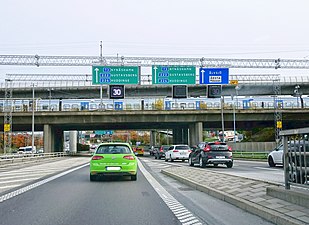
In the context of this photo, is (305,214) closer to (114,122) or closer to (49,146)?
(114,122)

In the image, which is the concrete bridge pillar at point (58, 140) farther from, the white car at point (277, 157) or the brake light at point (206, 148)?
the white car at point (277, 157)

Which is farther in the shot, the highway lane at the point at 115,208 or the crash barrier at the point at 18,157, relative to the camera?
the crash barrier at the point at 18,157

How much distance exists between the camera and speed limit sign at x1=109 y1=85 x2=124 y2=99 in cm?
3662

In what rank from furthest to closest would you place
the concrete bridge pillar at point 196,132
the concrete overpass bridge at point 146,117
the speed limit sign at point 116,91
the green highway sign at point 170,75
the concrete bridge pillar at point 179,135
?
1. the concrete bridge pillar at point 179,135
2. the concrete bridge pillar at point 196,132
3. the concrete overpass bridge at point 146,117
4. the green highway sign at point 170,75
5. the speed limit sign at point 116,91

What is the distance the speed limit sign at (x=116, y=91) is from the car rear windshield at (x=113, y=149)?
867 inches

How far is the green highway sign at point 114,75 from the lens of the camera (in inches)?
1521

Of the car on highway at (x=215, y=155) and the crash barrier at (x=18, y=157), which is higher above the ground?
the car on highway at (x=215, y=155)

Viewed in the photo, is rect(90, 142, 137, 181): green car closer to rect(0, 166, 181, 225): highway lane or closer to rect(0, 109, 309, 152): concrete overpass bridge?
rect(0, 166, 181, 225): highway lane

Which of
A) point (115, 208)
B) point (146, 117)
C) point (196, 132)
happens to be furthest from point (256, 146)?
point (115, 208)

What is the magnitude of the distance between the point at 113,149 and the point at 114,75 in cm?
2469

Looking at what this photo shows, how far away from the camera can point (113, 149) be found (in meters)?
14.7

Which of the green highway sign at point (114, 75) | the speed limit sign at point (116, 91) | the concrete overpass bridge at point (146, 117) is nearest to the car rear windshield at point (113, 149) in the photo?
the speed limit sign at point (116, 91)

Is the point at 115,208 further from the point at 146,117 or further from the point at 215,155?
the point at 146,117

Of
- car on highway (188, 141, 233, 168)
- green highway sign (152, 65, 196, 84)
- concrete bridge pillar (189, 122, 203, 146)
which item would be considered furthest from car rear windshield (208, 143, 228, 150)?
concrete bridge pillar (189, 122, 203, 146)
